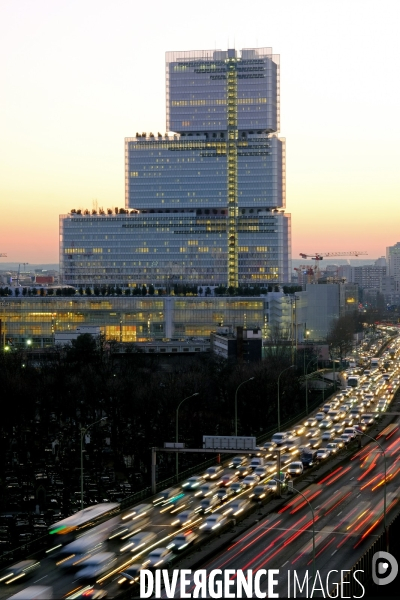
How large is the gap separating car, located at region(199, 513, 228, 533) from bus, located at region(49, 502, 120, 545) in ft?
15.8

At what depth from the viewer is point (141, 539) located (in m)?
50.0

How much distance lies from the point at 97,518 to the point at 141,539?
465 centimetres

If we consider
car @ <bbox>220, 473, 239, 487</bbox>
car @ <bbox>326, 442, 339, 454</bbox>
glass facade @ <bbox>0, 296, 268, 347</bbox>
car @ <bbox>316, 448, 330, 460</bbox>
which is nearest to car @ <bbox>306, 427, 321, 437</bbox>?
car @ <bbox>326, 442, 339, 454</bbox>

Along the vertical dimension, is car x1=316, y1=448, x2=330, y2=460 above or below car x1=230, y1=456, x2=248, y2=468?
above

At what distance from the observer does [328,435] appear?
88812 mm

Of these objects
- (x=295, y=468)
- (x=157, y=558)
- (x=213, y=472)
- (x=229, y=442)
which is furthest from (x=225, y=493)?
(x=157, y=558)

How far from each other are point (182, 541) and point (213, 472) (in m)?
20.0

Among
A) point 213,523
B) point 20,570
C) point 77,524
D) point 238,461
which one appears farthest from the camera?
point 238,461

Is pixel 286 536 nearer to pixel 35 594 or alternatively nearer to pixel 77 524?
pixel 77 524

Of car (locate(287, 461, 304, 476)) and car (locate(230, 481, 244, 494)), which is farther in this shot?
car (locate(287, 461, 304, 476))

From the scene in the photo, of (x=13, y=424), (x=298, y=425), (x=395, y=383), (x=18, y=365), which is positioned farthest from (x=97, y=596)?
(x=395, y=383)

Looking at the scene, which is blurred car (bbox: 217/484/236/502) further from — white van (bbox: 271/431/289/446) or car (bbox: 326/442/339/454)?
white van (bbox: 271/431/289/446)

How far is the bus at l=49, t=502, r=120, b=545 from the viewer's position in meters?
50.8

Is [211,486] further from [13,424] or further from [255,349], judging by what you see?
[255,349]
